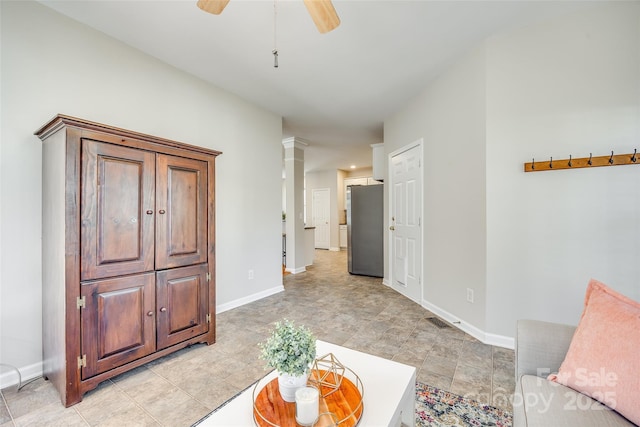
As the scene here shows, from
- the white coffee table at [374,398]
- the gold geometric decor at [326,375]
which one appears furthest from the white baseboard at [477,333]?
the gold geometric decor at [326,375]

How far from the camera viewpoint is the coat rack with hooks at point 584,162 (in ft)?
6.10

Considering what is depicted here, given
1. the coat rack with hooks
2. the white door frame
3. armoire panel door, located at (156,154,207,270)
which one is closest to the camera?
the coat rack with hooks

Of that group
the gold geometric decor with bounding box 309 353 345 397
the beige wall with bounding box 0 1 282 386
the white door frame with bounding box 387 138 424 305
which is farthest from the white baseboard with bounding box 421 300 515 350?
the beige wall with bounding box 0 1 282 386

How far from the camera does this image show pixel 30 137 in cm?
181

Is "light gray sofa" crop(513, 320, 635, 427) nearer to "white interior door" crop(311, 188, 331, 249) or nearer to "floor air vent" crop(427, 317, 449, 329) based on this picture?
"floor air vent" crop(427, 317, 449, 329)

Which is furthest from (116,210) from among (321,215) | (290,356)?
(321,215)

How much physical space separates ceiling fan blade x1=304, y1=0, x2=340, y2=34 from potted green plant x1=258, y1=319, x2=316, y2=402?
59.3 inches

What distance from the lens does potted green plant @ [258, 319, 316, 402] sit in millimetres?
951

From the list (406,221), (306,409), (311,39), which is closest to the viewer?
(306,409)

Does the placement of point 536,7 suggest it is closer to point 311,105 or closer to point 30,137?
point 311,105

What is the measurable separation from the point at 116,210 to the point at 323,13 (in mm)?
1723

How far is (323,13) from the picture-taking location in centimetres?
142

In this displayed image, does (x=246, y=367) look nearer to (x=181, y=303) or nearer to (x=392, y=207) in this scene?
(x=181, y=303)

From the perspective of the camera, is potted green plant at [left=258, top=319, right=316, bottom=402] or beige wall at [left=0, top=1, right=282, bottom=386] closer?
potted green plant at [left=258, top=319, right=316, bottom=402]
